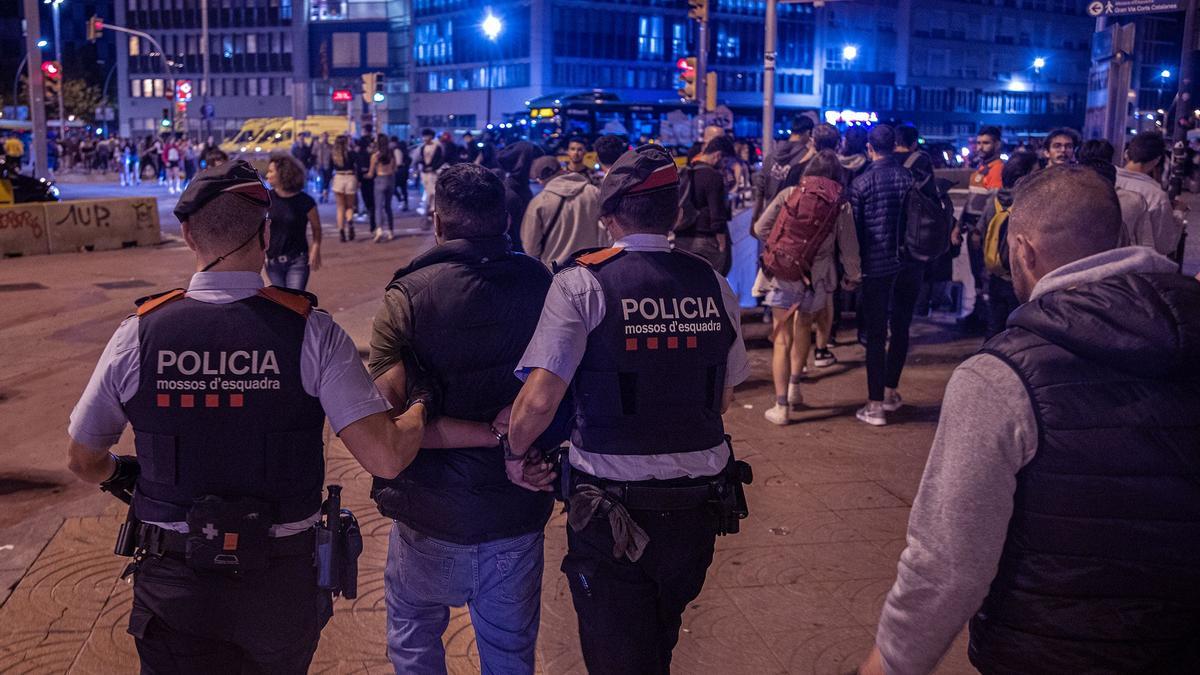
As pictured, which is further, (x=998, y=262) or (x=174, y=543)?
(x=998, y=262)

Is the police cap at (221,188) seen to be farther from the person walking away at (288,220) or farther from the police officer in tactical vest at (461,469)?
the person walking away at (288,220)

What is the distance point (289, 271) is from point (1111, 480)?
324 inches

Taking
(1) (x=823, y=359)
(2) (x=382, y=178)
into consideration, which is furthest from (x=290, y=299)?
(2) (x=382, y=178)

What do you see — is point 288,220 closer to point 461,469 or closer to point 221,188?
point 461,469

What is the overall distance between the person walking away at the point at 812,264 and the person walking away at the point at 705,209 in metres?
1.28

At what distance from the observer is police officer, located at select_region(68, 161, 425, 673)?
2.72m

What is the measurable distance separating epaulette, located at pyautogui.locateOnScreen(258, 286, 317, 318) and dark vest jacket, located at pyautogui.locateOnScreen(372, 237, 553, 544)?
0.52m

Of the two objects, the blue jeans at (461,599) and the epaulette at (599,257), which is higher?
the epaulette at (599,257)

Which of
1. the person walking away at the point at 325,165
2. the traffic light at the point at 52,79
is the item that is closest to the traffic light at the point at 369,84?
the person walking away at the point at 325,165

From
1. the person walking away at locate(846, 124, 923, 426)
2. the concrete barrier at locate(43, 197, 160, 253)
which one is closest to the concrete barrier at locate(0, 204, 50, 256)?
the concrete barrier at locate(43, 197, 160, 253)

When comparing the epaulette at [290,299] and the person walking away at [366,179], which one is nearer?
the epaulette at [290,299]

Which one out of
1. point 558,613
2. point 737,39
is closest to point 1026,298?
point 558,613

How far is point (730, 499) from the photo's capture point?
3285 mm

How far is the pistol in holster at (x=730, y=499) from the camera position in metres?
3.26
